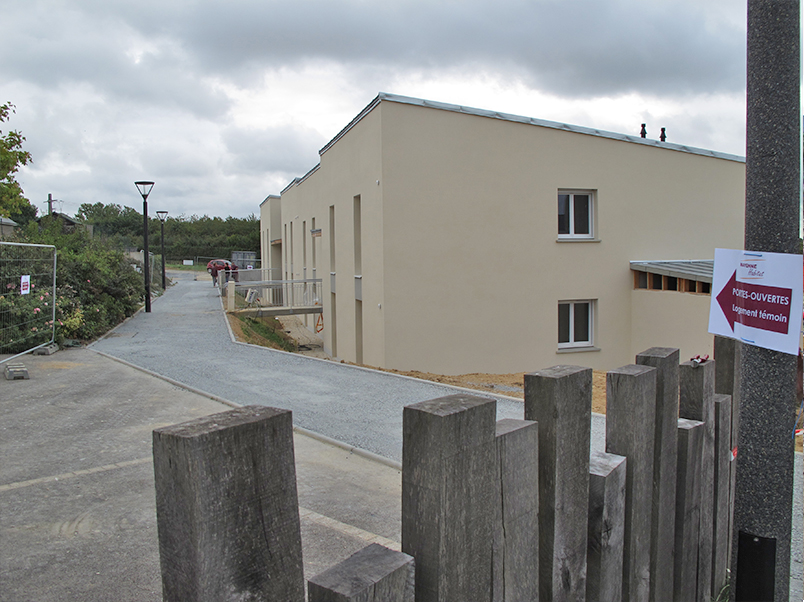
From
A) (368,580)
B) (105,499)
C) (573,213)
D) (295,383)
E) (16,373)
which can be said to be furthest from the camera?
(573,213)

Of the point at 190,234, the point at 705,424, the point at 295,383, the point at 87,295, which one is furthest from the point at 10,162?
the point at 190,234

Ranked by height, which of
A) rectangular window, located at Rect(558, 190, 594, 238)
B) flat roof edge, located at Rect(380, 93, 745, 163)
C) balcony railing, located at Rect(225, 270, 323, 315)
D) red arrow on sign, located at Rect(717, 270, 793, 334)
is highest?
flat roof edge, located at Rect(380, 93, 745, 163)

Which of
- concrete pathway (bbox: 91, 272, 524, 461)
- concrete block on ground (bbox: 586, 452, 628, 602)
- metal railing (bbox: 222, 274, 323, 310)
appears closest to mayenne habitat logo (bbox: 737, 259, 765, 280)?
concrete block on ground (bbox: 586, 452, 628, 602)

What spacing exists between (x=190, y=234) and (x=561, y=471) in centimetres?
8809

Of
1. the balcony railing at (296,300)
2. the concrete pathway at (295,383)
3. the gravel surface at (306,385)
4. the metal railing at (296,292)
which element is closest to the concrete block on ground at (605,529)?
the gravel surface at (306,385)

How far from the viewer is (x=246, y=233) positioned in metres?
81.1

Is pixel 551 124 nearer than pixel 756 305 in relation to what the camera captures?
No

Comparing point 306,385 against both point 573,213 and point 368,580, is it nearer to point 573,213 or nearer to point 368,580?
point 368,580

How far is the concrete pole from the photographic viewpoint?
2461 mm

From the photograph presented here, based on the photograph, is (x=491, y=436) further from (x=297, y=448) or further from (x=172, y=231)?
(x=172, y=231)

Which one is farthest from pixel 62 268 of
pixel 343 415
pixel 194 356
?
pixel 343 415

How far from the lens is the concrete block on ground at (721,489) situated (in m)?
3.57

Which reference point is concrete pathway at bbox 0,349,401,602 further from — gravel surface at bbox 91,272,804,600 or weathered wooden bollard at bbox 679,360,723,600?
weathered wooden bollard at bbox 679,360,723,600

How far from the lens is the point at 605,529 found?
2.57 meters
